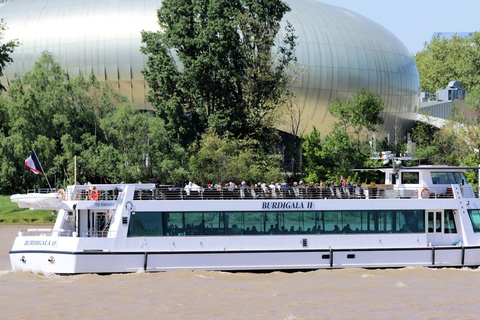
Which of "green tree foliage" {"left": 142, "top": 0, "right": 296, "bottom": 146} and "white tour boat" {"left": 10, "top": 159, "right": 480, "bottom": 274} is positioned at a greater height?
"green tree foliage" {"left": 142, "top": 0, "right": 296, "bottom": 146}

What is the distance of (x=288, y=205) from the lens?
102 ft

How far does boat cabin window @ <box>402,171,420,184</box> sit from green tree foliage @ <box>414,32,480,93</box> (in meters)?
84.1

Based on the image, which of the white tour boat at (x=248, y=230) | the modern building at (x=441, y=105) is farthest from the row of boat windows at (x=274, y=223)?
the modern building at (x=441, y=105)

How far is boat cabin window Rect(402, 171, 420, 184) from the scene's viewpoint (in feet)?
108

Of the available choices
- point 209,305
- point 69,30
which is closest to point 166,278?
point 209,305

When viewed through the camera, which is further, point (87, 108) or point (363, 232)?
point (87, 108)

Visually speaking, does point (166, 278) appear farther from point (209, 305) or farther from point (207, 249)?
point (209, 305)

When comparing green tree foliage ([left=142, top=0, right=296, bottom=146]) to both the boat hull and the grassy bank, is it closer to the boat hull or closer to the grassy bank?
the grassy bank

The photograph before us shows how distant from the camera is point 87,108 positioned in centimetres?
5653

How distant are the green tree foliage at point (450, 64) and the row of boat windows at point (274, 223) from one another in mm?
86038

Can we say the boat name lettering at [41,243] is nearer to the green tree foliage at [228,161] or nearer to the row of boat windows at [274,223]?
the row of boat windows at [274,223]

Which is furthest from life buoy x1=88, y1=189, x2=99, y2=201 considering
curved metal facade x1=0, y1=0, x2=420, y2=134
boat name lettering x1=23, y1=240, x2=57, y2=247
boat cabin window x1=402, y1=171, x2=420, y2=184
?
curved metal facade x1=0, y1=0, x2=420, y2=134

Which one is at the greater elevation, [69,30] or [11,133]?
[69,30]

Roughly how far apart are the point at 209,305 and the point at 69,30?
54577 millimetres
